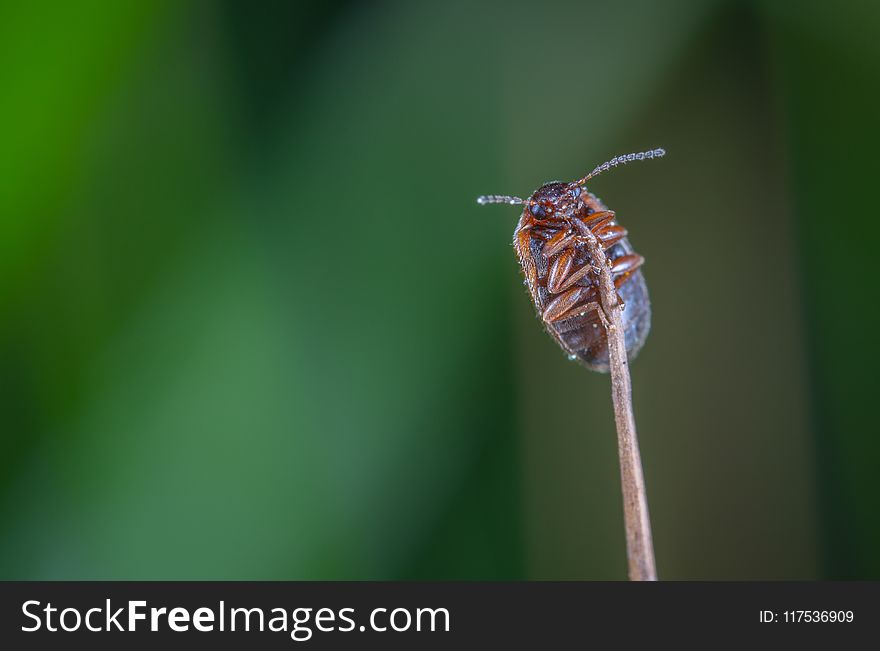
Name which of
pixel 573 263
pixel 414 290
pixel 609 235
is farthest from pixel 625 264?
pixel 414 290

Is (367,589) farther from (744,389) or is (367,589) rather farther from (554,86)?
(554,86)

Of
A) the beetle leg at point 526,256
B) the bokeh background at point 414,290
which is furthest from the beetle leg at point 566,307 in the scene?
the bokeh background at point 414,290

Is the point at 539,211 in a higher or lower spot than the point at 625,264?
higher

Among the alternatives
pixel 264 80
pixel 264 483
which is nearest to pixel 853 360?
pixel 264 483

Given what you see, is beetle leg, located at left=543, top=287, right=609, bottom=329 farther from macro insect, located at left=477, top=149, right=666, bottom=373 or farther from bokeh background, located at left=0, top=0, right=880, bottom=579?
bokeh background, located at left=0, top=0, right=880, bottom=579

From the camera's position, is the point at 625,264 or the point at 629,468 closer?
the point at 629,468

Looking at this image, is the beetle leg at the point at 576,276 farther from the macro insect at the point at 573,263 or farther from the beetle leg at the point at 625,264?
the beetle leg at the point at 625,264

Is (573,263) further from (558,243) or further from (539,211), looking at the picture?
(539,211)
